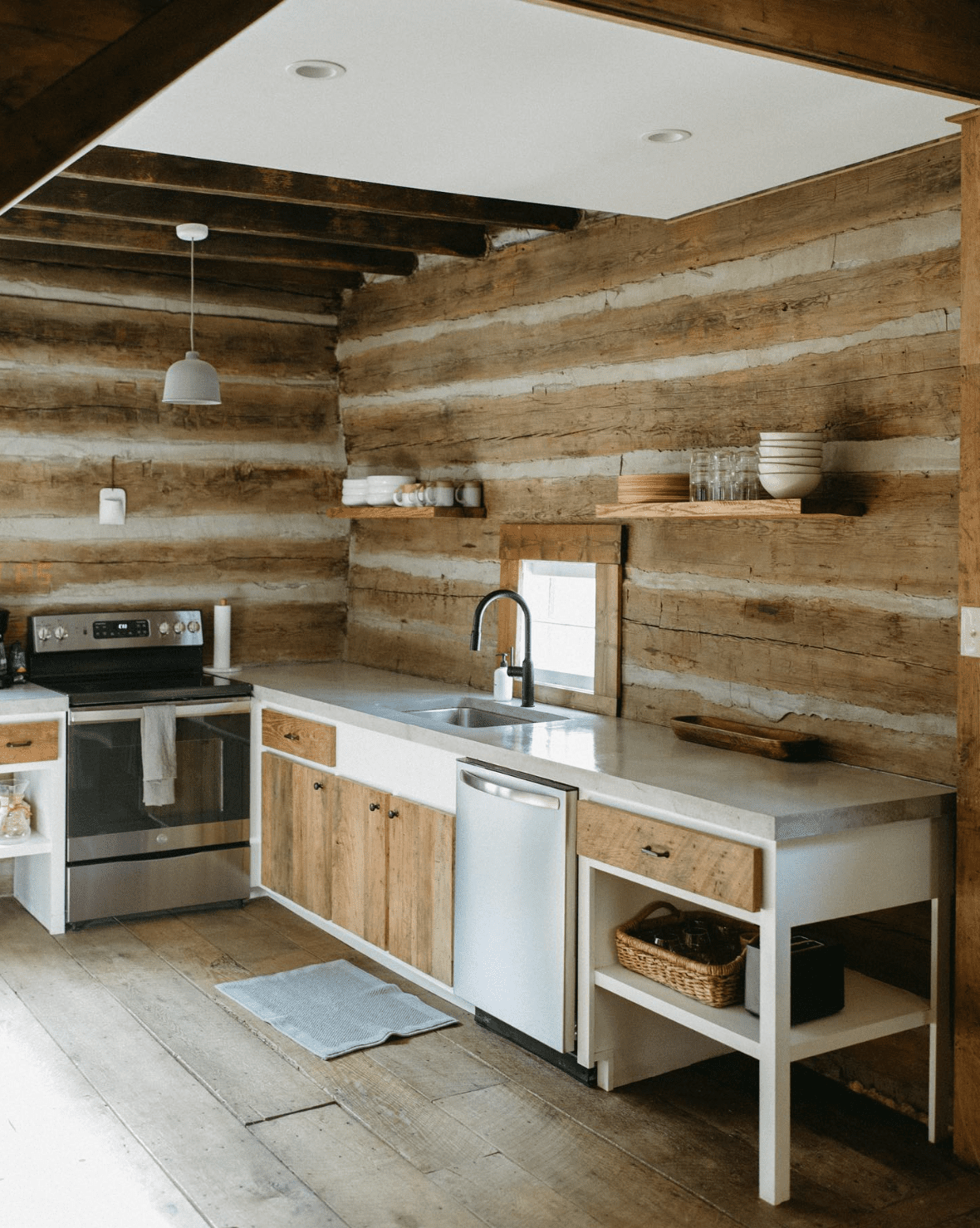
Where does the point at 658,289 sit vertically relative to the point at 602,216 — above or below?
below

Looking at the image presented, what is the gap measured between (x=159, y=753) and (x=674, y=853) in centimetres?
243

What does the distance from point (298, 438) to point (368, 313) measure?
0.67 metres

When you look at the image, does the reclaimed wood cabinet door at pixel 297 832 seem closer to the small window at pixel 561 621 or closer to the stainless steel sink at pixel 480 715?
the stainless steel sink at pixel 480 715

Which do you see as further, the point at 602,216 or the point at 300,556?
the point at 300,556

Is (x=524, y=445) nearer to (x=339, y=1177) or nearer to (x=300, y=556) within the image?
(x=300, y=556)

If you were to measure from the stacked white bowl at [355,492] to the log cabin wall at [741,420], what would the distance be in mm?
290

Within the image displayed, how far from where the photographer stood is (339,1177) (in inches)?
118

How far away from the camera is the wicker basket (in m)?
3.13

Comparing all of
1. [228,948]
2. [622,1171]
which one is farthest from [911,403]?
[228,948]

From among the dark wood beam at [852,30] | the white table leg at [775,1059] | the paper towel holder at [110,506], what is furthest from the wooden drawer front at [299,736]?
the dark wood beam at [852,30]

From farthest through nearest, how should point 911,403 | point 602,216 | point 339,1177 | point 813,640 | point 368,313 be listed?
point 368,313, point 602,216, point 813,640, point 911,403, point 339,1177

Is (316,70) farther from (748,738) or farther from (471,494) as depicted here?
(471,494)

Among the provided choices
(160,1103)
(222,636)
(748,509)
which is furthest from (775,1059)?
(222,636)

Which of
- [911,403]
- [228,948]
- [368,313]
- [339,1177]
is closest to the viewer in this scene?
[339,1177]
